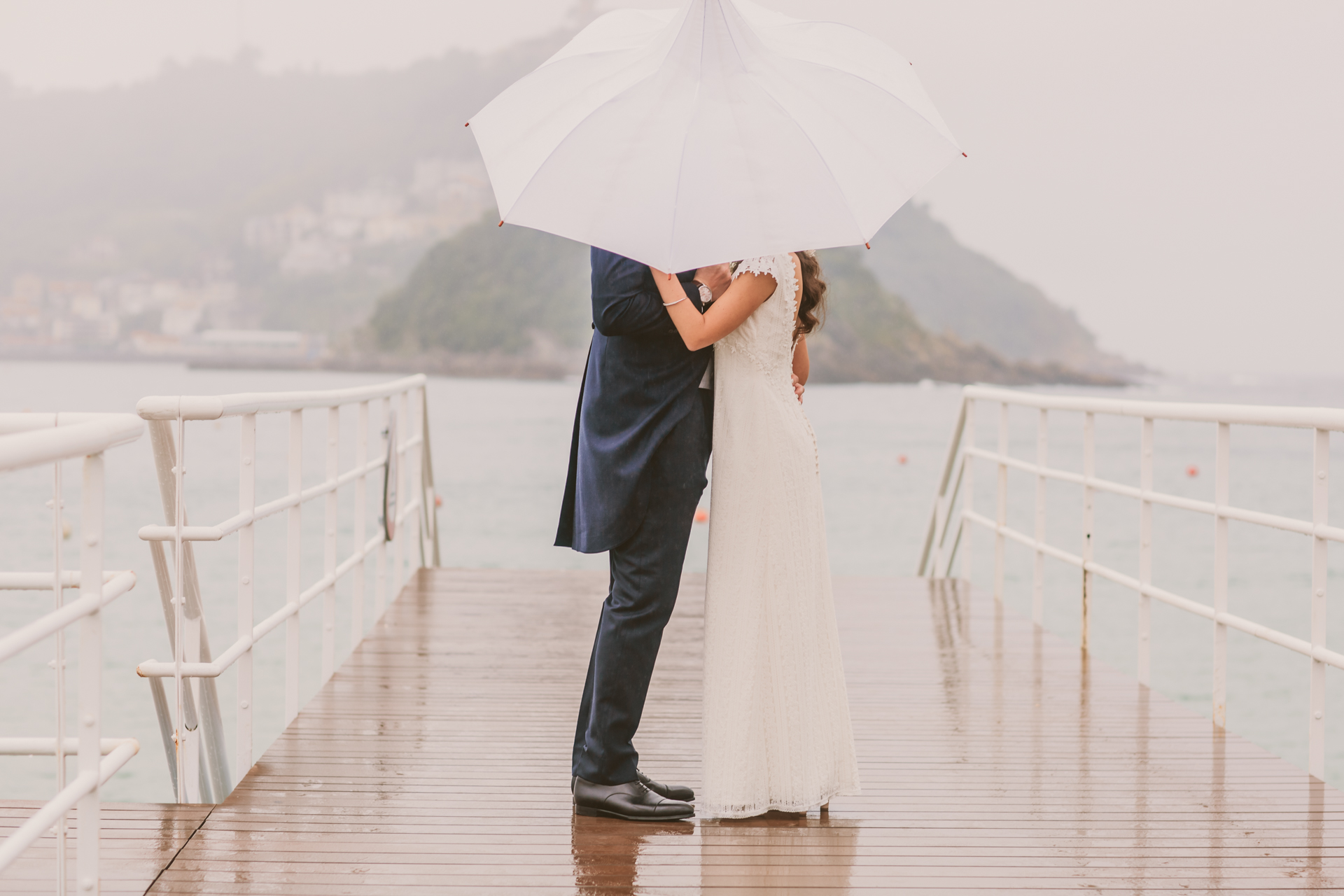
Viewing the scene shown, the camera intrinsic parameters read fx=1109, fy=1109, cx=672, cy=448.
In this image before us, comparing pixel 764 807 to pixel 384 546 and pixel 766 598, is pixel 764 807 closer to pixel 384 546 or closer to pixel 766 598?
pixel 766 598

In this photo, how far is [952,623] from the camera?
4520mm

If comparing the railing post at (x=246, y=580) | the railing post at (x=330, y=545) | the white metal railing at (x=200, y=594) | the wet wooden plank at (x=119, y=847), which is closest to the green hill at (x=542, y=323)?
the railing post at (x=330, y=545)

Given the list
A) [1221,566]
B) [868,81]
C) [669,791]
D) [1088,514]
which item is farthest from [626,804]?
[1088,514]

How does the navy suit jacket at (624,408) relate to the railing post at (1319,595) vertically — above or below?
above

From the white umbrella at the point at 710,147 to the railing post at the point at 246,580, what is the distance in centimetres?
90

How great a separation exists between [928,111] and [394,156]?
6277 centimetres

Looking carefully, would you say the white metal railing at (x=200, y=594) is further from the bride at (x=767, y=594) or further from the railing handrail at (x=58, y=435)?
the bride at (x=767, y=594)

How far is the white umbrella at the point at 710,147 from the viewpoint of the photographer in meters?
1.88

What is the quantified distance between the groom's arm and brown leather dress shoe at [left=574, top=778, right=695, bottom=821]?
0.94 metres

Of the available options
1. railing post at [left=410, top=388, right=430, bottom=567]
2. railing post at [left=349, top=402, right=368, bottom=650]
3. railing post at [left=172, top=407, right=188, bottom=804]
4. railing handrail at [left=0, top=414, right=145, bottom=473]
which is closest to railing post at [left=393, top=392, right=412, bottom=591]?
railing post at [left=410, top=388, right=430, bottom=567]

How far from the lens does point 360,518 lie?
13.0 feet

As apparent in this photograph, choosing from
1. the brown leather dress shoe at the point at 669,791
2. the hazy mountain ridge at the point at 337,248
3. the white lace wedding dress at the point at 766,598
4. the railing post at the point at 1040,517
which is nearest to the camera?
the white lace wedding dress at the point at 766,598

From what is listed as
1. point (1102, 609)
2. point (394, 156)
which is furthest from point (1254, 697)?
point (394, 156)

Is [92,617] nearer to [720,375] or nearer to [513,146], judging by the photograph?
[513,146]
